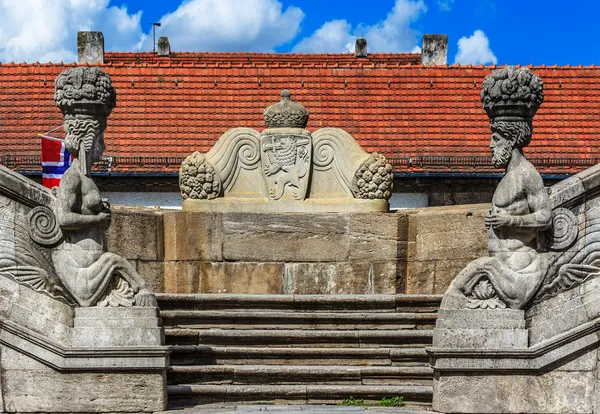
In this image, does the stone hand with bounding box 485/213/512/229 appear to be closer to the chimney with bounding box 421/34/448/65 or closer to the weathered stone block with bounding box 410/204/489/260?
the weathered stone block with bounding box 410/204/489/260

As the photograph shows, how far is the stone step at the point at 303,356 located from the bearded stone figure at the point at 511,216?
107cm

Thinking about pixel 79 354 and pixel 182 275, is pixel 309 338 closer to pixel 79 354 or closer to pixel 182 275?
pixel 182 275

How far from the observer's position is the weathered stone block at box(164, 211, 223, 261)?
42.1ft

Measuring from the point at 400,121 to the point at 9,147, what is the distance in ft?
32.0

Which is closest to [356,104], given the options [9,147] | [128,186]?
[128,186]

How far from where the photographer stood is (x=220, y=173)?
1330 cm

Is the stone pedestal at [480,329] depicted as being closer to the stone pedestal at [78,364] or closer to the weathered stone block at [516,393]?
the weathered stone block at [516,393]

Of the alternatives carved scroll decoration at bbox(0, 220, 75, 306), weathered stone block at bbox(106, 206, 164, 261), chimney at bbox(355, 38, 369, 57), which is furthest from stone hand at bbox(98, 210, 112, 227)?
chimney at bbox(355, 38, 369, 57)

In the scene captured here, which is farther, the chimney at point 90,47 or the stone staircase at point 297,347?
the chimney at point 90,47

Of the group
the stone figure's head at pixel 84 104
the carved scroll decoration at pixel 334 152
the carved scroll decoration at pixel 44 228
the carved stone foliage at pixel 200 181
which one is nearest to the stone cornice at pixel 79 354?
the carved scroll decoration at pixel 44 228

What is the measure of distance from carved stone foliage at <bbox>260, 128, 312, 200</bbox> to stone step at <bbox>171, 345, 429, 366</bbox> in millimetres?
2664

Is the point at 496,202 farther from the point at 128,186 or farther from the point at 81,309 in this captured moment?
the point at 128,186

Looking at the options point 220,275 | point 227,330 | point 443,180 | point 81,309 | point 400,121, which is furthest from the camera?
point 400,121

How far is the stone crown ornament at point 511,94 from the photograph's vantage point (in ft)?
33.6
